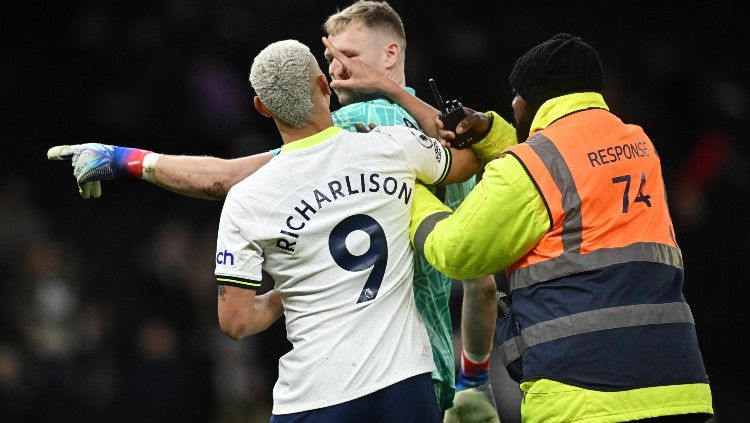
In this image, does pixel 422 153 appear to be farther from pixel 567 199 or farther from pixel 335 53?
pixel 335 53

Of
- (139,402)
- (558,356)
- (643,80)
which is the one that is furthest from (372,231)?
(643,80)

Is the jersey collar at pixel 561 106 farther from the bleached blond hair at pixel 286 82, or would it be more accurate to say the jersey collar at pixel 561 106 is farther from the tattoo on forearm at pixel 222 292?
the tattoo on forearm at pixel 222 292

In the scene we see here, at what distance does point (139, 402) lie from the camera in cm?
773

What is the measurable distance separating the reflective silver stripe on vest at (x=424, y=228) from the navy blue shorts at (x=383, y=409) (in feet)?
1.28

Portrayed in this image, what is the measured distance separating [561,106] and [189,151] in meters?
5.69

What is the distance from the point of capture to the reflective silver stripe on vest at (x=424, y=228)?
364 cm

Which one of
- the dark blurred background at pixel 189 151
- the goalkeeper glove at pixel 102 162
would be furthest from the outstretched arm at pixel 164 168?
the dark blurred background at pixel 189 151

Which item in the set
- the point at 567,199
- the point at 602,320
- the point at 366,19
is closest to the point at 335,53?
the point at 366,19

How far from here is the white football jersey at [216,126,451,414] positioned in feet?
11.7

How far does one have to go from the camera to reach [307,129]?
145 inches

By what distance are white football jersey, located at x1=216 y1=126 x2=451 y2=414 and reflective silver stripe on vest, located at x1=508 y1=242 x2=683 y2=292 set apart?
433 mm

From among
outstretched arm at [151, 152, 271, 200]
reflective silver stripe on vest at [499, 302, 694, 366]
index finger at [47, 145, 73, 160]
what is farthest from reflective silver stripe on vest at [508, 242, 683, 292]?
index finger at [47, 145, 73, 160]

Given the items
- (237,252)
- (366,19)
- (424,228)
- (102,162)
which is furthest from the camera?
(366,19)

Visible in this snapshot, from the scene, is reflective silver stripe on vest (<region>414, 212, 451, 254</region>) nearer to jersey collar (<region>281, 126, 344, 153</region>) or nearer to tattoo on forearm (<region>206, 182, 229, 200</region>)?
jersey collar (<region>281, 126, 344, 153</region>)
